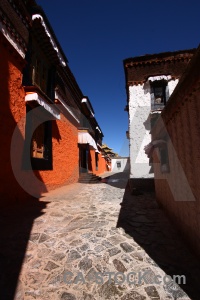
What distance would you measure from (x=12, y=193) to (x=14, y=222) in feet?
4.86

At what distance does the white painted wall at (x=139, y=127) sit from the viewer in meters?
10.7

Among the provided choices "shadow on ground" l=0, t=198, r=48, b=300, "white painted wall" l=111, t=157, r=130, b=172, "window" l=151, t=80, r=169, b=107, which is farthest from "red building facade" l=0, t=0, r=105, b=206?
"white painted wall" l=111, t=157, r=130, b=172

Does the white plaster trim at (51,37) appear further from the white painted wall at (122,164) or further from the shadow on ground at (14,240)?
the white painted wall at (122,164)

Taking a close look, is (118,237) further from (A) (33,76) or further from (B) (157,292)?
(A) (33,76)

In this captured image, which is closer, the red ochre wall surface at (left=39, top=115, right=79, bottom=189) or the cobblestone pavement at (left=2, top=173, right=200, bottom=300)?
the cobblestone pavement at (left=2, top=173, right=200, bottom=300)

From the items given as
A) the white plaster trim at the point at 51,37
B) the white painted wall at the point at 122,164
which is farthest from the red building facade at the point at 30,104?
the white painted wall at the point at 122,164

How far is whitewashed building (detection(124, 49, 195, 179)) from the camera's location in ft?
35.7

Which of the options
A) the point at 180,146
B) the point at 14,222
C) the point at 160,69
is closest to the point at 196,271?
the point at 180,146

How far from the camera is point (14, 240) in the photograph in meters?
3.51

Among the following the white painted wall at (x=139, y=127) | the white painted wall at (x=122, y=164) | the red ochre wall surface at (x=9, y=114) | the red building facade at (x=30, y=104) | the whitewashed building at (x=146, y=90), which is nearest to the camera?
the red ochre wall surface at (x=9, y=114)

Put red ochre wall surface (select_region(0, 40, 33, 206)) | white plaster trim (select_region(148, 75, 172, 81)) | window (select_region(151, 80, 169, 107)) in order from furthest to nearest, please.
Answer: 1. window (select_region(151, 80, 169, 107))
2. white plaster trim (select_region(148, 75, 172, 81))
3. red ochre wall surface (select_region(0, 40, 33, 206))

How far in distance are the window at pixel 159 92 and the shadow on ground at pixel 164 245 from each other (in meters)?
7.96

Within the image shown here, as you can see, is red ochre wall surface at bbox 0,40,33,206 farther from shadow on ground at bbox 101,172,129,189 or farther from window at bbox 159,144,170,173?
shadow on ground at bbox 101,172,129,189

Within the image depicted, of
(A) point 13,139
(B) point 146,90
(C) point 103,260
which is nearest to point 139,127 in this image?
(B) point 146,90
